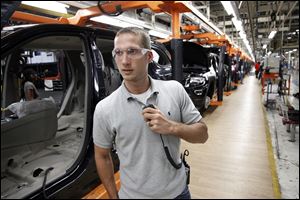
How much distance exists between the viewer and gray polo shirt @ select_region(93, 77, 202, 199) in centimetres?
124

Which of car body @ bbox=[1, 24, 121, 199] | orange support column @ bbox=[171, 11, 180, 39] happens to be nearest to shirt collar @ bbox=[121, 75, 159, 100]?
car body @ bbox=[1, 24, 121, 199]

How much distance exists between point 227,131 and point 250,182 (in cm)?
214

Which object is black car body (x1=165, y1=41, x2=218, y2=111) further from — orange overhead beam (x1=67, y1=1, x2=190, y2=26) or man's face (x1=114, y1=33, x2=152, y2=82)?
man's face (x1=114, y1=33, x2=152, y2=82)

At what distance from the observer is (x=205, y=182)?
2.99 m

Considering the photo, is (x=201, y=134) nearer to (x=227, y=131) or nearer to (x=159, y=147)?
(x=159, y=147)

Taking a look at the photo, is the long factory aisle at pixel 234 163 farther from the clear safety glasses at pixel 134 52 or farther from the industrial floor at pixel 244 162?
the clear safety glasses at pixel 134 52

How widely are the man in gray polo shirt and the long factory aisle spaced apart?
166 centimetres

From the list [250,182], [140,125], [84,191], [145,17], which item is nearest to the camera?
[140,125]

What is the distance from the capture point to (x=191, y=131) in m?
1.26

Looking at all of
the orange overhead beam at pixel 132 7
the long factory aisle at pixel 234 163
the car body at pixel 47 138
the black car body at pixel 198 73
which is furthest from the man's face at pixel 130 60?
the black car body at pixel 198 73

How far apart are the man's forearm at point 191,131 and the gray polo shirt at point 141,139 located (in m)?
0.07

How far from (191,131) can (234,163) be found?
2.58 meters

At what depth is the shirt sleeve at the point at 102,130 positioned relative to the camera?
50.8 inches

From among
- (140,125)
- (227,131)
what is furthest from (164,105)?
(227,131)
